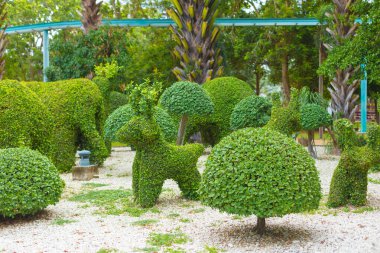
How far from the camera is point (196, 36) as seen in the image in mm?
17703

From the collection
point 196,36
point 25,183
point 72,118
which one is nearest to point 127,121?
point 72,118

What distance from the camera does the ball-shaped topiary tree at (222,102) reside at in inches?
565

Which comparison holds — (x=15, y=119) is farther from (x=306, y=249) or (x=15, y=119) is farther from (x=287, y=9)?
(x=287, y=9)

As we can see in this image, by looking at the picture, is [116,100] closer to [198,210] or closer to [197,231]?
[198,210]

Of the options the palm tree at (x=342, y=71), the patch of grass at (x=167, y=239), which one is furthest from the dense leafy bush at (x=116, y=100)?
the patch of grass at (x=167, y=239)

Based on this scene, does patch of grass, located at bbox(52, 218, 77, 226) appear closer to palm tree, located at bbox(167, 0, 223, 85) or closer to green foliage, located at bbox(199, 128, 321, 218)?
green foliage, located at bbox(199, 128, 321, 218)

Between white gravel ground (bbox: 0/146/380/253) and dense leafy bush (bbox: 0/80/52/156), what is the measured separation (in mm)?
1238

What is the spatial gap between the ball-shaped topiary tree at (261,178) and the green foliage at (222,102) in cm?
801

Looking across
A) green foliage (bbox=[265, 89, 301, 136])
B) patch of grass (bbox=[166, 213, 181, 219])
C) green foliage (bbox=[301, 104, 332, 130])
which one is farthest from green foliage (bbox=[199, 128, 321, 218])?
green foliage (bbox=[301, 104, 332, 130])

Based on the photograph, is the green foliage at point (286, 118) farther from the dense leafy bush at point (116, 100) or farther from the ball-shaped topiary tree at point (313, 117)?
the dense leafy bush at point (116, 100)

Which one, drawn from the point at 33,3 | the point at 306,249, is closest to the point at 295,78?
the point at 33,3

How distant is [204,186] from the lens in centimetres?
630

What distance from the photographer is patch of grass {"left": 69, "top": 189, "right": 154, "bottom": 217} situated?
7.93 m

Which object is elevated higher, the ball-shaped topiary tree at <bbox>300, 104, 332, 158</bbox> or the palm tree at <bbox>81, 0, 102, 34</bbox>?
the palm tree at <bbox>81, 0, 102, 34</bbox>
